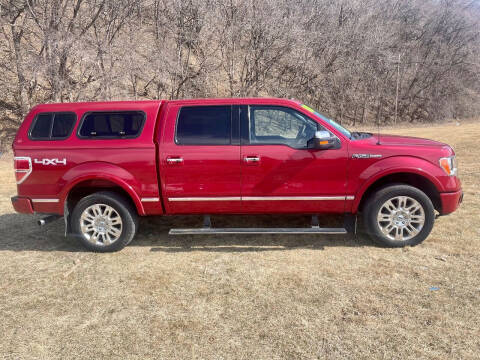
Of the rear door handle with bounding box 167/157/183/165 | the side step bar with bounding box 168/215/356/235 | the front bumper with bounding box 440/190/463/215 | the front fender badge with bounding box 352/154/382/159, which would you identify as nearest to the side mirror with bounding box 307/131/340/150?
the front fender badge with bounding box 352/154/382/159

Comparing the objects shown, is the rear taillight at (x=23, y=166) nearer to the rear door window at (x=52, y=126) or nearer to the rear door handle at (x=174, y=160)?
the rear door window at (x=52, y=126)

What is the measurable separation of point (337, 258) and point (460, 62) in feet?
140

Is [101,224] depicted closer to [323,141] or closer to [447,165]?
[323,141]

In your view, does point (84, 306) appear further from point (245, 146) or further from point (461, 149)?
point (461, 149)

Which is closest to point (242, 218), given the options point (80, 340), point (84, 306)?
point (84, 306)

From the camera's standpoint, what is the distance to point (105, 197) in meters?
4.44

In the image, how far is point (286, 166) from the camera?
424 centimetres

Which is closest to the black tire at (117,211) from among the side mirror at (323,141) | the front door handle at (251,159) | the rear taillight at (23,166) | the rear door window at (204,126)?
the rear taillight at (23,166)

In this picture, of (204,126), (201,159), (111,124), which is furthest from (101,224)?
(204,126)

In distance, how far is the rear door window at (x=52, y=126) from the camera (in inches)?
173

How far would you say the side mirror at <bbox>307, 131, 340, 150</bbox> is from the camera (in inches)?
162

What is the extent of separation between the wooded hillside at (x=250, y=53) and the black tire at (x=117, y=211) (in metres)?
10.2

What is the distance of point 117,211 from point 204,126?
5.02 ft

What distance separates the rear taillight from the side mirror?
3.41 meters
